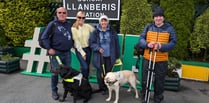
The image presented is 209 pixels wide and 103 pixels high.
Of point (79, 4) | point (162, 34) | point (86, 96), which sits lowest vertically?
point (86, 96)

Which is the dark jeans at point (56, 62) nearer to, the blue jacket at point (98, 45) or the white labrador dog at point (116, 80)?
the blue jacket at point (98, 45)

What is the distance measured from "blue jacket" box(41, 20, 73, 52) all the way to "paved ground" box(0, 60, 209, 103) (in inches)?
42.6

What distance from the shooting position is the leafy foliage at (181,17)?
6.43 meters

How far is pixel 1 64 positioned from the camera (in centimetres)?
645

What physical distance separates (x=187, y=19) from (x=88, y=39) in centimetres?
294

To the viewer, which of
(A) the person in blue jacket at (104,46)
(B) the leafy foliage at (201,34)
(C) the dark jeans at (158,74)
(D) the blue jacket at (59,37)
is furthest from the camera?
(B) the leafy foliage at (201,34)

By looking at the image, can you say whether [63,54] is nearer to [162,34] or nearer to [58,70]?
[58,70]

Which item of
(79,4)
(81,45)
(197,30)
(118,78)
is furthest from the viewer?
(197,30)

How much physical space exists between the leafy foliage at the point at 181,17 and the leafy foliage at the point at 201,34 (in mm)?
195

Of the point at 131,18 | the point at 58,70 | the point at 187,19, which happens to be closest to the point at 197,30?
the point at 187,19

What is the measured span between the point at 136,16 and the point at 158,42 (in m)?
2.32

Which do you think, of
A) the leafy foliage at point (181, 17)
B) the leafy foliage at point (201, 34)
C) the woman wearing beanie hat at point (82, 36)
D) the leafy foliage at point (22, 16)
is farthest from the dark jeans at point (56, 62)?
the leafy foliage at point (201, 34)

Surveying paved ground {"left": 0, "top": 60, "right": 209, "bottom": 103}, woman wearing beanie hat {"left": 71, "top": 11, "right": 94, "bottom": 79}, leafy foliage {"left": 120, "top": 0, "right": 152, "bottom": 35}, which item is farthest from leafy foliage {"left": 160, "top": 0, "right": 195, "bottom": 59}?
woman wearing beanie hat {"left": 71, "top": 11, "right": 94, "bottom": 79}

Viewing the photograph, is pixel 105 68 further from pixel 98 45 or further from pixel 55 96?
pixel 55 96
